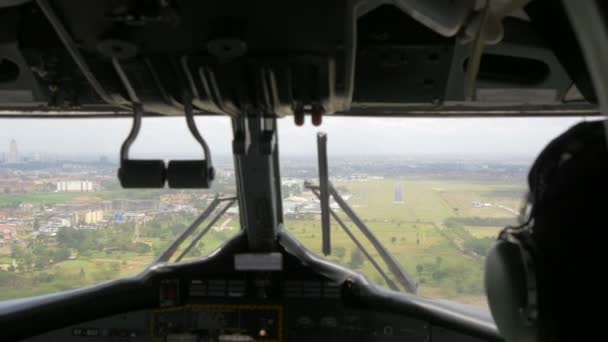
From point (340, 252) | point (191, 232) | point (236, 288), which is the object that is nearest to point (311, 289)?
point (340, 252)

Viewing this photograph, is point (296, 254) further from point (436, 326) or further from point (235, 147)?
point (235, 147)

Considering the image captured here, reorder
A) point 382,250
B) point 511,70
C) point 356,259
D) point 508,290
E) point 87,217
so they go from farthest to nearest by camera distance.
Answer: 1. point 356,259
2. point 382,250
3. point 87,217
4. point 511,70
5. point 508,290

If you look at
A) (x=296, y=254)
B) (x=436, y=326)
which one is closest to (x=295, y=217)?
(x=296, y=254)

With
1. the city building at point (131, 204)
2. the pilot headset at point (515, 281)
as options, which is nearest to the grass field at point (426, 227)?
the city building at point (131, 204)

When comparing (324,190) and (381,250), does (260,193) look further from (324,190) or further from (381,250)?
(381,250)

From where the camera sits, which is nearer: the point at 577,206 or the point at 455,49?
the point at 577,206

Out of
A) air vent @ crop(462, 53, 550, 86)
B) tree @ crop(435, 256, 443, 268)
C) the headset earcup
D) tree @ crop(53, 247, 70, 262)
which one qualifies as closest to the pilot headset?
the headset earcup
